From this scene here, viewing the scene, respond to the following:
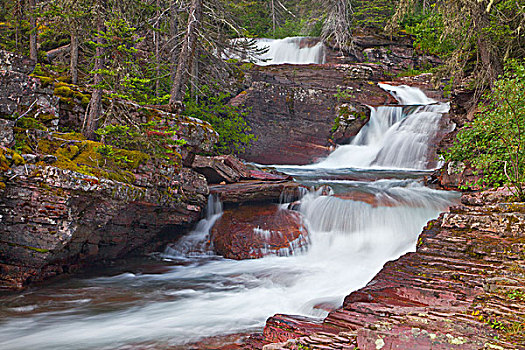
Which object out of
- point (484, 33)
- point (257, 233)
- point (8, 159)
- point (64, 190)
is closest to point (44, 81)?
point (8, 159)

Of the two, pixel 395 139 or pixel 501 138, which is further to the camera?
pixel 395 139

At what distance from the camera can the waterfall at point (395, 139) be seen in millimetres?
16312

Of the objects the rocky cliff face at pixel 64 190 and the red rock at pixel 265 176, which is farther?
the red rock at pixel 265 176

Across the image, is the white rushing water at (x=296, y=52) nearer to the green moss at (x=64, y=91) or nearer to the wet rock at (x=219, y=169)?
the wet rock at (x=219, y=169)

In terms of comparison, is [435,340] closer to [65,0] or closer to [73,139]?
[73,139]

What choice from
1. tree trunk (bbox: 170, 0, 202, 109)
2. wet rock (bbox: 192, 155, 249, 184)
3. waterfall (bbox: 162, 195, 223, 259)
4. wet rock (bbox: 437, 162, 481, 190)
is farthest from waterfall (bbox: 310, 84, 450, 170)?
tree trunk (bbox: 170, 0, 202, 109)

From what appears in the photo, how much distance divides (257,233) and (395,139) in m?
10.4

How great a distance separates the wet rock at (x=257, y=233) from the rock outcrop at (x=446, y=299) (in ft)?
15.6

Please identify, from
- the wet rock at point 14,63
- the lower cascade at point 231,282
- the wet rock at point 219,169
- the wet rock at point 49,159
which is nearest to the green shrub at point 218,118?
the wet rock at point 219,169

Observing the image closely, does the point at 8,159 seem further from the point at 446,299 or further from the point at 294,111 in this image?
the point at 294,111

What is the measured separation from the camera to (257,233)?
9.92m

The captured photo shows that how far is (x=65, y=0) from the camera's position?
29.9 feet

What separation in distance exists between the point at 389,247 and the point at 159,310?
5.91 metres

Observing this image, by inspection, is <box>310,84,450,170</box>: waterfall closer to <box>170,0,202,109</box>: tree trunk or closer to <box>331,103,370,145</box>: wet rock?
<box>331,103,370,145</box>: wet rock
